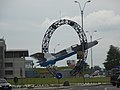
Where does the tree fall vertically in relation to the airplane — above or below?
above

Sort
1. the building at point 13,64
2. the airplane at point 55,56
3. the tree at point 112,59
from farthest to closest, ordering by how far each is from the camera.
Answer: the tree at point 112,59 → the building at point 13,64 → the airplane at point 55,56

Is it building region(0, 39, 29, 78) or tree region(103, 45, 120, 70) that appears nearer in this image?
building region(0, 39, 29, 78)

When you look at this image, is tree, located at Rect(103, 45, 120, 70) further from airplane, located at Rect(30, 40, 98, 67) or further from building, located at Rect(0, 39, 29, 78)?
airplane, located at Rect(30, 40, 98, 67)

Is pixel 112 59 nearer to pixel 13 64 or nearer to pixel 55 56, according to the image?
pixel 13 64

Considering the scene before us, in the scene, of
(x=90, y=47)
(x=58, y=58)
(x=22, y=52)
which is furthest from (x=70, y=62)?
(x=90, y=47)

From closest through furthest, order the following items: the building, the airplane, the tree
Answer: the airplane < the building < the tree

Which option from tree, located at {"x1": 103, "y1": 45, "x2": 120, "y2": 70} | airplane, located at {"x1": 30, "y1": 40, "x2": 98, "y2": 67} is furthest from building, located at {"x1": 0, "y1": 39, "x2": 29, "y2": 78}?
tree, located at {"x1": 103, "y1": 45, "x2": 120, "y2": 70}

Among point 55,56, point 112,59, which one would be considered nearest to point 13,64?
point 55,56

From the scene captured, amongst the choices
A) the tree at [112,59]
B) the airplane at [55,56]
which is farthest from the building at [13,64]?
the tree at [112,59]

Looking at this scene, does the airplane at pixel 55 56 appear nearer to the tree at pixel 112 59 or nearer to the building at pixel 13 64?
the building at pixel 13 64

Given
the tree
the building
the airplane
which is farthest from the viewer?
the tree

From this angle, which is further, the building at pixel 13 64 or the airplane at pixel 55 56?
the building at pixel 13 64

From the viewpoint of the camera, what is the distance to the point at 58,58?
356ft

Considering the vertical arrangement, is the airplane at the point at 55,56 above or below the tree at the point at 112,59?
below
